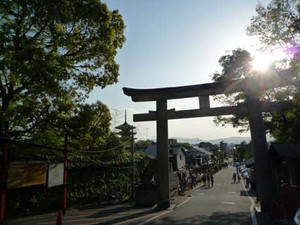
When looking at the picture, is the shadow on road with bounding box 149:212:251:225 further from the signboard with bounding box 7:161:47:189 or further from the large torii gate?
the signboard with bounding box 7:161:47:189

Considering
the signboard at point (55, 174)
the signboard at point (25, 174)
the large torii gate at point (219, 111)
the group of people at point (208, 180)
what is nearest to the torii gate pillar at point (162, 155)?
the large torii gate at point (219, 111)

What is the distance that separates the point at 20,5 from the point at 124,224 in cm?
994

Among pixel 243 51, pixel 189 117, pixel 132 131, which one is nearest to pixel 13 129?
pixel 189 117

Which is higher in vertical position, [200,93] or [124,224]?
[200,93]

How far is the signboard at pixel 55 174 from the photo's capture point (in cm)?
1000

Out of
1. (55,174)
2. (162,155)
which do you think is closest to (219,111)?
(162,155)

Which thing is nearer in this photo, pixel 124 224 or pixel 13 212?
pixel 124 224

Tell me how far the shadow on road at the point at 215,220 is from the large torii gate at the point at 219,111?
1775 millimetres

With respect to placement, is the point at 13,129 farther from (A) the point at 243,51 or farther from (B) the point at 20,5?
(A) the point at 243,51

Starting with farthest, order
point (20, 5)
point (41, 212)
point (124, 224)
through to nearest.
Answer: point (41, 212) → point (124, 224) → point (20, 5)

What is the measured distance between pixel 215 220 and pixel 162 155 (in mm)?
5040

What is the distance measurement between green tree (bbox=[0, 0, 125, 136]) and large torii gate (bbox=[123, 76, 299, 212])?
Answer: 13.1ft

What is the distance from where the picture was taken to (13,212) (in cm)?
1228

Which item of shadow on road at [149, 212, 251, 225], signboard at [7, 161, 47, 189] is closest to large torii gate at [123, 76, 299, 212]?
shadow on road at [149, 212, 251, 225]
